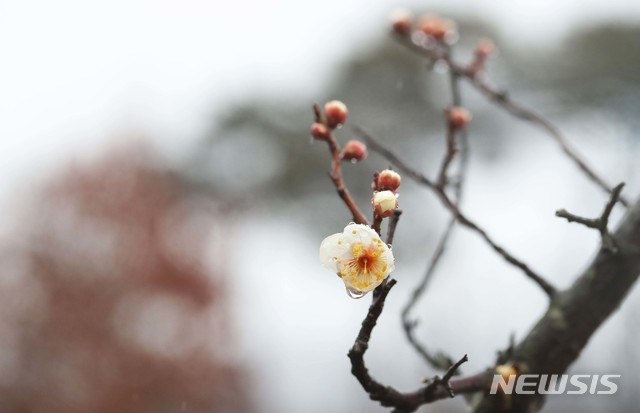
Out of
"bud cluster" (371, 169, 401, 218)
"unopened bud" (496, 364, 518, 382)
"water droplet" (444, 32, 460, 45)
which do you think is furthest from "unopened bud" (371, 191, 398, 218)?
"water droplet" (444, 32, 460, 45)

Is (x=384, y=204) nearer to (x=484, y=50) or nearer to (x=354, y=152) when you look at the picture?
(x=354, y=152)

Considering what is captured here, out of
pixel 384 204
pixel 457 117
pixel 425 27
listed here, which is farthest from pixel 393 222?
pixel 425 27

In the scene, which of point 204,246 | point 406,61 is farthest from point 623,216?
point 406,61

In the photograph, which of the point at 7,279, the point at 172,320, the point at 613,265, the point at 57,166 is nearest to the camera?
the point at 613,265

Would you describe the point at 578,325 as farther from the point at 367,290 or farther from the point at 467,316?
the point at 467,316

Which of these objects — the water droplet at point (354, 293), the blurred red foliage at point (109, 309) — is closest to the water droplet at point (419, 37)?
the water droplet at point (354, 293)

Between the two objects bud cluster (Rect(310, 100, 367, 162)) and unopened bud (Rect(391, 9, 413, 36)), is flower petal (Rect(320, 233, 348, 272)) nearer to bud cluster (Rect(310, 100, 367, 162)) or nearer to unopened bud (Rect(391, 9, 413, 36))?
bud cluster (Rect(310, 100, 367, 162))
